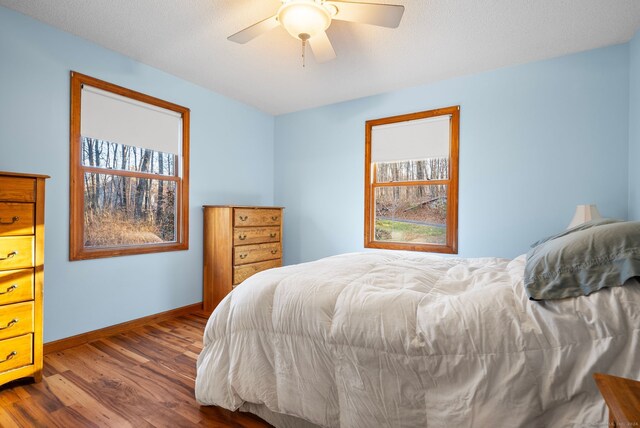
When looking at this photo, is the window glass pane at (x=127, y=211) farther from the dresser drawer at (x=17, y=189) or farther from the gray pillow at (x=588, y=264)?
the gray pillow at (x=588, y=264)

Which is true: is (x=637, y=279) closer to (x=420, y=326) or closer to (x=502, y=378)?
(x=502, y=378)

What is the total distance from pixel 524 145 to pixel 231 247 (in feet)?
9.77

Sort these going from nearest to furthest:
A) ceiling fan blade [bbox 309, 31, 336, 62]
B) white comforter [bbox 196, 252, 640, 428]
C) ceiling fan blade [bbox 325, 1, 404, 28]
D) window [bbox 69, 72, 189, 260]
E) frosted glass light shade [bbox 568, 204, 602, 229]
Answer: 1. white comforter [bbox 196, 252, 640, 428]
2. ceiling fan blade [bbox 325, 1, 404, 28]
3. ceiling fan blade [bbox 309, 31, 336, 62]
4. frosted glass light shade [bbox 568, 204, 602, 229]
5. window [bbox 69, 72, 189, 260]

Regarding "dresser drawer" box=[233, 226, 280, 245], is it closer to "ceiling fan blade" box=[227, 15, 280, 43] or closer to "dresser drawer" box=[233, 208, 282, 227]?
"dresser drawer" box=[233, 208, 282, 227]

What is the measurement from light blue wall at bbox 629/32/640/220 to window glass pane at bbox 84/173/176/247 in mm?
4030

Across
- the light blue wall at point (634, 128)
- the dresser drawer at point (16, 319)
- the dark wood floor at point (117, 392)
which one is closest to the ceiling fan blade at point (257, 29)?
the dresser drawer at point (16, 319)

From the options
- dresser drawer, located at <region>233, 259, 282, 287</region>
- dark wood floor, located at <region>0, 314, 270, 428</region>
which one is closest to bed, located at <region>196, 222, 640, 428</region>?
dark wood floor, located at <region>0, 314, 270, 428</region>

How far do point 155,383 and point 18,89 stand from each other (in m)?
2.23

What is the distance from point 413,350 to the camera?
3.72ft

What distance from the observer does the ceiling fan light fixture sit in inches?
68.6

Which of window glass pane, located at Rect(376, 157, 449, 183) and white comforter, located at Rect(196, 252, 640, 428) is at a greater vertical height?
window glass pane, located at Rect(376, 157, 449, 183)

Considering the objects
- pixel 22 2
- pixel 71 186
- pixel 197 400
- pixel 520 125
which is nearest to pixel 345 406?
pixel 197 400

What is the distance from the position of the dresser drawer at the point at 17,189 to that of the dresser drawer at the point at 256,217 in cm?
159

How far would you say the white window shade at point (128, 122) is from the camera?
2.55 meters
